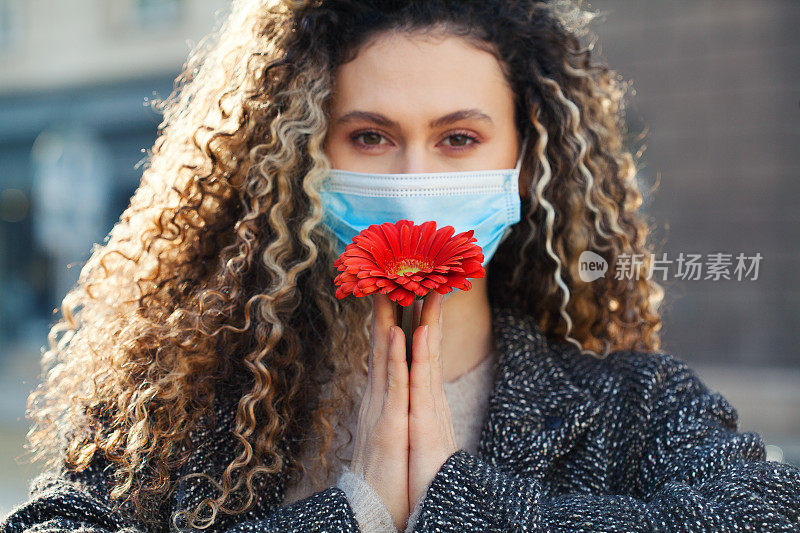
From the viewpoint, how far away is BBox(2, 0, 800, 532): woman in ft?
5.51

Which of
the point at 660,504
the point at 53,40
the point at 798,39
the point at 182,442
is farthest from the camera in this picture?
the point at 53,40

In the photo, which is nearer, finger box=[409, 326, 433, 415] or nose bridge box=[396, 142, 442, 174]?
finger box=[409, 326, 433, 415]

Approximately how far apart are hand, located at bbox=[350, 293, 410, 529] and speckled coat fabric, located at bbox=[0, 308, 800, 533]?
76 millimetres

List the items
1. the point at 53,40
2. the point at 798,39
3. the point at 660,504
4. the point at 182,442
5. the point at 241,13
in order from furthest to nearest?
1. the point at 53,40
2. the point at 798,39
3. the point at 241,13
4. the point at 182,442
5. the point at 660,504

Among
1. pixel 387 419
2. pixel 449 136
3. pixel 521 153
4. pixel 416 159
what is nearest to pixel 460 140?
pixel 449 136

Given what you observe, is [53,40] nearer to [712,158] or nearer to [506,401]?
[712,158]

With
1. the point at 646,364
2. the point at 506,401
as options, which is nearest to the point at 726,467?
the point at 646,364

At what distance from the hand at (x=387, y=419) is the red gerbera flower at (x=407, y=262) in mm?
102

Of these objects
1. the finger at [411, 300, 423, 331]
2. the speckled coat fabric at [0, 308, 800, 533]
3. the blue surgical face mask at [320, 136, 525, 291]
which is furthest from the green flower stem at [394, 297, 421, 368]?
the blue surgical face mask at [320, 136, 525, 291]

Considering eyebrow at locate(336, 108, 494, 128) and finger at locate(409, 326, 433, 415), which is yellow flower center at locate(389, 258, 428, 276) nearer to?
finger at locate(409, 326, 433, 415)

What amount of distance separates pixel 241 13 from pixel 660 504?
1.84m

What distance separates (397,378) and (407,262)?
0.26 metres

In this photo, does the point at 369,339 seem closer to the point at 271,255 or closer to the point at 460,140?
the point at 271,255

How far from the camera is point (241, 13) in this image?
235 cm
